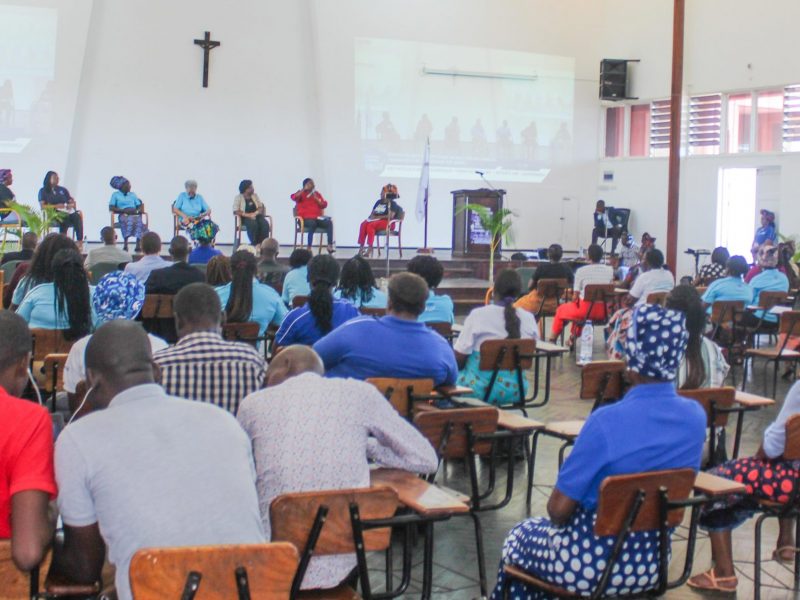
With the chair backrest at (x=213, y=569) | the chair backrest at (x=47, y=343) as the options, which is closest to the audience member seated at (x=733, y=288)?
the chair backrest at (x=47, y=343)

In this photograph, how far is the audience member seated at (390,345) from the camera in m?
4.20

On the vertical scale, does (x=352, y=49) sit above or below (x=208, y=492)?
above

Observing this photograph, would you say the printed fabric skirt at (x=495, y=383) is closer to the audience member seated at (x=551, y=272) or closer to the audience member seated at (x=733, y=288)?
the audience member seated at (x=733, y=288)

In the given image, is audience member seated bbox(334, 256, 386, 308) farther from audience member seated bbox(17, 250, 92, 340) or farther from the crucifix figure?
the crucifix figure

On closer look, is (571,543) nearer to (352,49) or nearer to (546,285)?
(546,285)

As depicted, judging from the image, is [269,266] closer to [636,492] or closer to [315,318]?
[315,318]

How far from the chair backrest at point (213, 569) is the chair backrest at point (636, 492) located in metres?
0.98

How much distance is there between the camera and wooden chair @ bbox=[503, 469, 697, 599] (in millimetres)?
2736

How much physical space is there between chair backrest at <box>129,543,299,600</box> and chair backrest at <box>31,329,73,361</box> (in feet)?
11.4

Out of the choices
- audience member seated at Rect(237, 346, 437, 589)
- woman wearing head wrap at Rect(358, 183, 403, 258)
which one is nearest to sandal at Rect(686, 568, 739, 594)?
audience member seated at Rect(237, 346, 437, 589)

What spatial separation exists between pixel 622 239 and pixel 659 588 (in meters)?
14.2

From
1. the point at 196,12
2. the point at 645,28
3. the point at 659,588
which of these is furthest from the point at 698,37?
the point at 659,588

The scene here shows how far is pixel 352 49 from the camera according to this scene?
54.0ft

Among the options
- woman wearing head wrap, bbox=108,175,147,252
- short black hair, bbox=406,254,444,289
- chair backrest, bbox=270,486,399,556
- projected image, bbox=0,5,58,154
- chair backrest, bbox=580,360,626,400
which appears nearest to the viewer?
chair backrest, bbox=270,486,399,556
